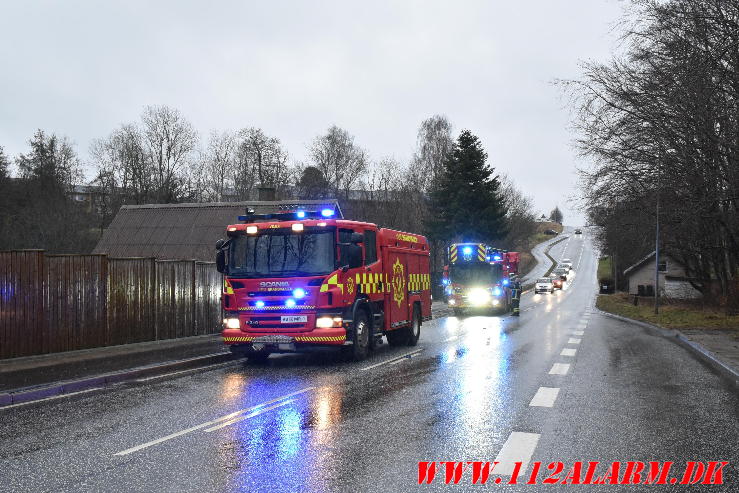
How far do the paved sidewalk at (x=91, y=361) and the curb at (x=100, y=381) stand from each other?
→ 27cm

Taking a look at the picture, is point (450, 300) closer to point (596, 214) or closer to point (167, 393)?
point (596, 214)

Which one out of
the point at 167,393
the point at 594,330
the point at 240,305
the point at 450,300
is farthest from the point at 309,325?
the point at 450,300

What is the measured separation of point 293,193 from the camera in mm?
66750

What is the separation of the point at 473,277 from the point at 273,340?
18.8m

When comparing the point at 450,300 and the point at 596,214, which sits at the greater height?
the point at 596,214

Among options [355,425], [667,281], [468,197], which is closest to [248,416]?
[355,425]

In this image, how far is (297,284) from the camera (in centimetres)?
1243

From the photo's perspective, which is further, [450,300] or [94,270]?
[450,300]

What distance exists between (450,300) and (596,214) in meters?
7.44

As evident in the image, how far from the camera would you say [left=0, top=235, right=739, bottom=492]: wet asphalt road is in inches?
212

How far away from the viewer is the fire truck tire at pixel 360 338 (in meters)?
13.1

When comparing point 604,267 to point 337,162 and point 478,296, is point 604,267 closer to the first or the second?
point 337,162

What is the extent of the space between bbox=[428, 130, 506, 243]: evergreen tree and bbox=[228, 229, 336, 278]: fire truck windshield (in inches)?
1757

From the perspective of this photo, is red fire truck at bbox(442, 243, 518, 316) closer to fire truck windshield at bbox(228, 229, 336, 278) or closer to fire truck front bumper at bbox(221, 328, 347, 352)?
fire truck windshield at bbox(228, 229, 336, 278)
